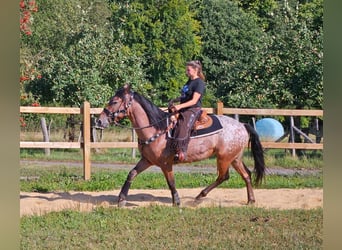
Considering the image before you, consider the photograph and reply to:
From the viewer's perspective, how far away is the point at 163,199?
21.9ft

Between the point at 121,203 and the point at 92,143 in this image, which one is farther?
the point at 92,143

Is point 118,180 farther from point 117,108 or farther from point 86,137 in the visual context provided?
point 117,108

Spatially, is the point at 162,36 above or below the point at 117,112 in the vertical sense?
above

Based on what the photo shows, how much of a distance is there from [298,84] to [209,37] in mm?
2043

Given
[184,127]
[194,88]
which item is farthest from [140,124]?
[194,88]

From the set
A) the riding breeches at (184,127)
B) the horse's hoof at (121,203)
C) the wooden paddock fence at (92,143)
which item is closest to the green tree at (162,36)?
the wooden paddock fence at (92,143)

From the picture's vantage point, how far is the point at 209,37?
8219mm

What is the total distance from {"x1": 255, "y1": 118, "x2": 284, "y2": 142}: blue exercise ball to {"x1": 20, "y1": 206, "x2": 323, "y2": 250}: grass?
3029 mm

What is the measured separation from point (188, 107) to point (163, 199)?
51.6 inches

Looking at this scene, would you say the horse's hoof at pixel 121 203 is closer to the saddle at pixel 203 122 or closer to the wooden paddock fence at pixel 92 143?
the saddle at pixel 203 122

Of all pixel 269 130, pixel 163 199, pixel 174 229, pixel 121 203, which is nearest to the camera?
pixel 174 229

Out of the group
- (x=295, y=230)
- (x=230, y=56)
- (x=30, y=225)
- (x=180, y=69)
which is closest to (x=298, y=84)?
(x=230, y=56)

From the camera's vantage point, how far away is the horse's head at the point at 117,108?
5.88 metres
